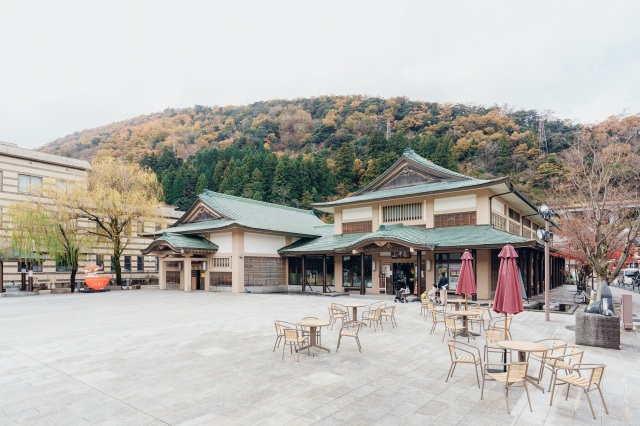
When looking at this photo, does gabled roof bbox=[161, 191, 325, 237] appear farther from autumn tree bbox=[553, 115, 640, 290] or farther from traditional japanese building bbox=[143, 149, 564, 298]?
autumn tree bbox=[553, 115, 640, 290]

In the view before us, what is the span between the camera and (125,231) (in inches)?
1355

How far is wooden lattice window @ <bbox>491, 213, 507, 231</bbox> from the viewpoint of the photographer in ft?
76.1

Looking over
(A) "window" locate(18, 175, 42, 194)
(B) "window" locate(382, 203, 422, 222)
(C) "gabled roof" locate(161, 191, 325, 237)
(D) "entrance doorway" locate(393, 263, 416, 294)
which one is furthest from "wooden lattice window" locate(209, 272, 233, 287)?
(A) "window" locate(18, 175, 42, 194)

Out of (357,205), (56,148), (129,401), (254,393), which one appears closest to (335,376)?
(254,393)

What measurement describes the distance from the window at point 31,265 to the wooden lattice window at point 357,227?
76.2 feet

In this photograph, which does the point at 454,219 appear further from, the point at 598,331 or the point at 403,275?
the point at 598,331

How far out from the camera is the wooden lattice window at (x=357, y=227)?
27.4 metres

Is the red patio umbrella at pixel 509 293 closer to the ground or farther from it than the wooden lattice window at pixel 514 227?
closer to the ground

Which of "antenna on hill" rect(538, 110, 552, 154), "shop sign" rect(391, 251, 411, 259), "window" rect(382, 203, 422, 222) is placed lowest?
"shop sign" rect(391, 251, 411, 259)

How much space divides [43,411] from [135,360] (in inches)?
112

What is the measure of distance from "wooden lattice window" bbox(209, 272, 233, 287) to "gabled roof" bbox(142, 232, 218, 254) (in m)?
1.85

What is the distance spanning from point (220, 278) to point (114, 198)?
1017cm

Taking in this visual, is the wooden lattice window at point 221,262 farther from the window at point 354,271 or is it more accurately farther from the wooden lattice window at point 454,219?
the wooden lattice window at point 454,219

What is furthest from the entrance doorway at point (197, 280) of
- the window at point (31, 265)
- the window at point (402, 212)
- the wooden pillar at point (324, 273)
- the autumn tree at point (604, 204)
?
the autumn tree at point (604, 204)
